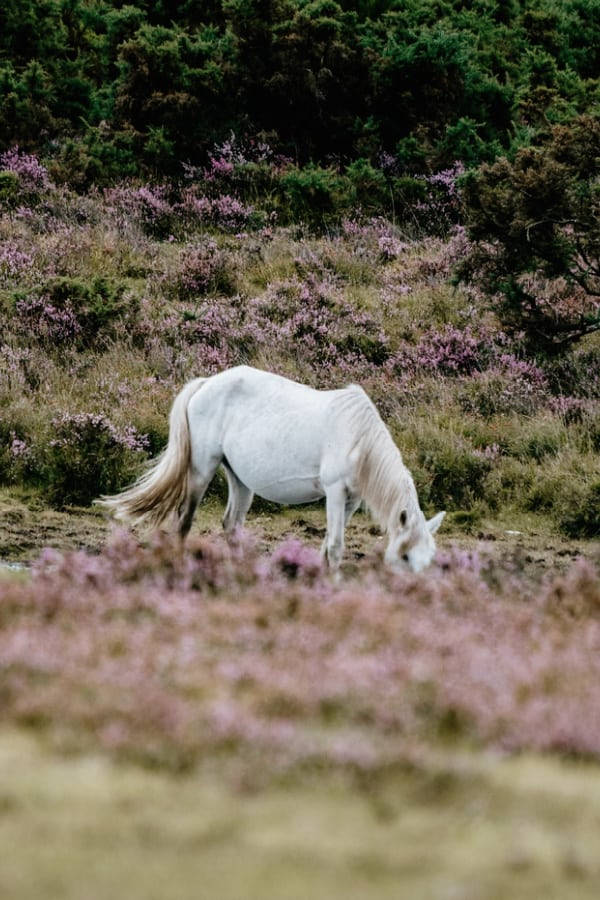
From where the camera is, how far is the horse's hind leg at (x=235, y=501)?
870 centimetres

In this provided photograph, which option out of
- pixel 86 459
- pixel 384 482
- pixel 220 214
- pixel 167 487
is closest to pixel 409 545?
pixel 384 482

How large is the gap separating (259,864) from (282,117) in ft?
67.9

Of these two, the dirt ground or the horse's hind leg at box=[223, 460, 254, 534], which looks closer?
the horse's hind leg at box=[223, 460, 254, 534]

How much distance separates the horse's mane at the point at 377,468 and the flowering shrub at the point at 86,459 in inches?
167

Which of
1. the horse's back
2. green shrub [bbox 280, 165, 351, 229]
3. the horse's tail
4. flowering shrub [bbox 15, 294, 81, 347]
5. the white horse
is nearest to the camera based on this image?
the white horse

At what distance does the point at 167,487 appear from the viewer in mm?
8508

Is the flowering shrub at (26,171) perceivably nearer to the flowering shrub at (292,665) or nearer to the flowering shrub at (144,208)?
the flowering shrub at (144,208)

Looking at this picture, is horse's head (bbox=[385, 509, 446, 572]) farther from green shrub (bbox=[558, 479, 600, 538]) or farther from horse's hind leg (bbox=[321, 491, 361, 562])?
green shrub (bbox=[558, 479, 600, 538])

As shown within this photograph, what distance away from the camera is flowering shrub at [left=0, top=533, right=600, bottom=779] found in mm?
3885

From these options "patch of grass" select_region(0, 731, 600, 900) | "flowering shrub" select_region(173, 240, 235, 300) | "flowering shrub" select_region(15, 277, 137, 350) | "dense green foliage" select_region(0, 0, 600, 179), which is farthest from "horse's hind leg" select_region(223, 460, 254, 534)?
"dense green foliage" select_region(0, 0, 600, 179)

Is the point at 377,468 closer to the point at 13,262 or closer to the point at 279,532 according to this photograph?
the point at 279,532

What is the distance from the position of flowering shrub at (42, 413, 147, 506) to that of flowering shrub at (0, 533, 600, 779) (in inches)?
198

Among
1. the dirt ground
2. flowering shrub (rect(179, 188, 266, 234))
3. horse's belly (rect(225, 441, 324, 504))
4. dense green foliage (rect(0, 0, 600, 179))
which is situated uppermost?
dense green foliage (rect(0, 0, 600, 179))

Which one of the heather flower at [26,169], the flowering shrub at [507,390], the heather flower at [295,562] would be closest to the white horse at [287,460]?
the heather flower at [295,562]
